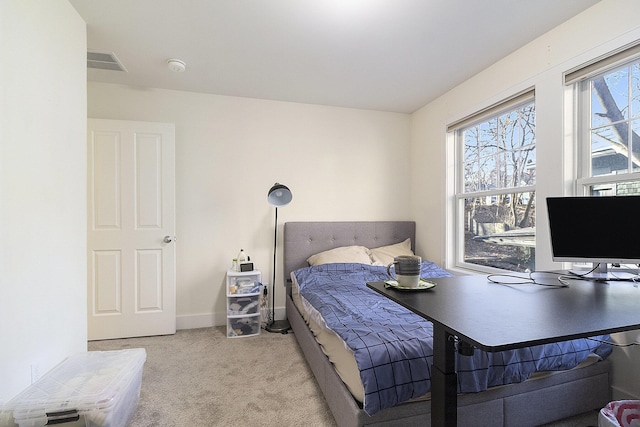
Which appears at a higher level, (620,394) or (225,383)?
(620,394)

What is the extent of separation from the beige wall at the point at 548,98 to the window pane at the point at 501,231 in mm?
187

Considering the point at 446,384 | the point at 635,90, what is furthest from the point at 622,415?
the point at 635,90

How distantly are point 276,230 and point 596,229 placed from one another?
2.60 m

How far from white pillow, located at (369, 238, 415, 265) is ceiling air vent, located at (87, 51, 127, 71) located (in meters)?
2.98

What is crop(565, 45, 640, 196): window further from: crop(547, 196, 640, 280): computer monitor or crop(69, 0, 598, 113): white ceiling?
crop(547, 196, 640, 280): computer monitor

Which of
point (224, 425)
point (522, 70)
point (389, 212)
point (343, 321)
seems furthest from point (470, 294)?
point (389, 212)

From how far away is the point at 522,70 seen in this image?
7.67 feet

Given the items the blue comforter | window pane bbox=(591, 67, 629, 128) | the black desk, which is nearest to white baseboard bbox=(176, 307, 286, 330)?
the blue comforter

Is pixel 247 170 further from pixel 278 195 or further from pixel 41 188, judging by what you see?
pixel 41 188

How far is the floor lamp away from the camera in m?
2.88

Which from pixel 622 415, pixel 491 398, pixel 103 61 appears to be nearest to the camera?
pixel 622 415

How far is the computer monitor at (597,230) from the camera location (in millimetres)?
1399

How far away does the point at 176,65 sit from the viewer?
2533mm

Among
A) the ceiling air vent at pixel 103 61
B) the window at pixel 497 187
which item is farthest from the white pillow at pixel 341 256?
the ceiling air vent at pixel 103 61
